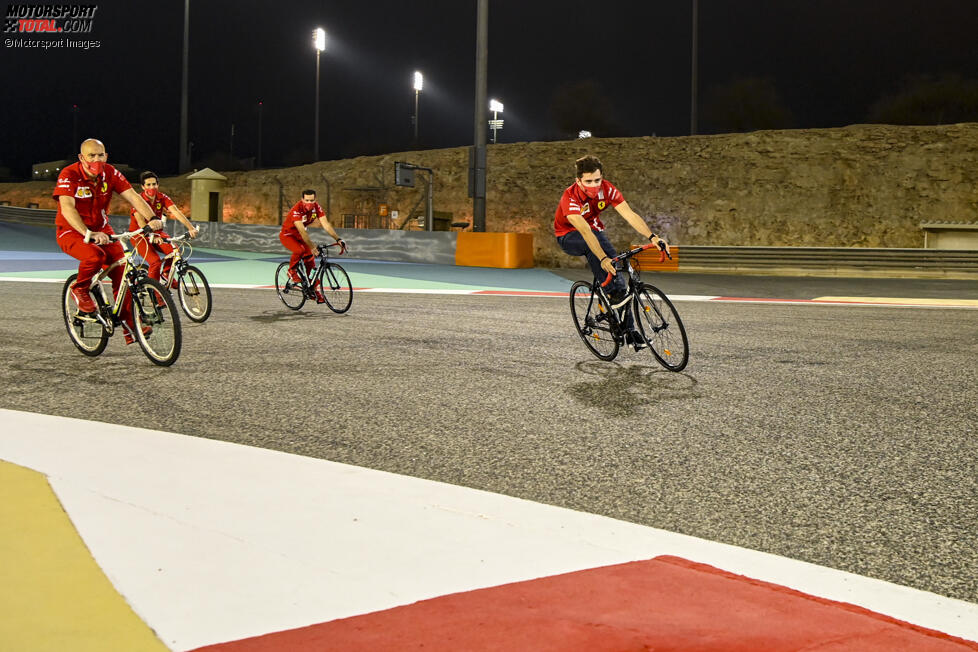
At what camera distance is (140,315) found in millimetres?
8219

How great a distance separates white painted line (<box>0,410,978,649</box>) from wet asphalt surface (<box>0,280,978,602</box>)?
0.25 metres

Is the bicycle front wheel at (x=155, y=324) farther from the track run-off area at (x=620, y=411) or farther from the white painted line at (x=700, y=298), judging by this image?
the white painted line at (x=700, y=298)

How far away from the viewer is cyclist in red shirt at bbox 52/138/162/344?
787cm

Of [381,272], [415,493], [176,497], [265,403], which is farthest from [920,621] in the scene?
[381,272]

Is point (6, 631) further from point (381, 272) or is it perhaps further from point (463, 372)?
point (381, 272)

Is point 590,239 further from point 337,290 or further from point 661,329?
point 337,290

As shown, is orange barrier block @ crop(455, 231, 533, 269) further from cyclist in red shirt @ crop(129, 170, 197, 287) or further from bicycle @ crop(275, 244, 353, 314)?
cyclist in red shirt @ crop(129, 170, 197, 287)

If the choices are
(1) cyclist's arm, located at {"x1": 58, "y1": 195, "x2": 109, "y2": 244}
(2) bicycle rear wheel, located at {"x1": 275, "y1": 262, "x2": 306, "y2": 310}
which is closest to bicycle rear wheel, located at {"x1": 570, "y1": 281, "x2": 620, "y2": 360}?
(1) cyclist's arm, located at {"x1": 58, "y1": 195, "x2": 109, "y2": 244}

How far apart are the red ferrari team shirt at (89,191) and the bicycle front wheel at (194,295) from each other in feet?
9.56

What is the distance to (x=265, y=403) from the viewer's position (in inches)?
261

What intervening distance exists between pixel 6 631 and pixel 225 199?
59.1 m

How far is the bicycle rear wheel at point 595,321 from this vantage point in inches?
338

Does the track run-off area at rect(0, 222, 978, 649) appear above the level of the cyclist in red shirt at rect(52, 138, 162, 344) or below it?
below

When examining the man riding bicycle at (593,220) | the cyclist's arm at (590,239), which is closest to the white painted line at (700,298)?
the man riding bicycle at (593,220)
